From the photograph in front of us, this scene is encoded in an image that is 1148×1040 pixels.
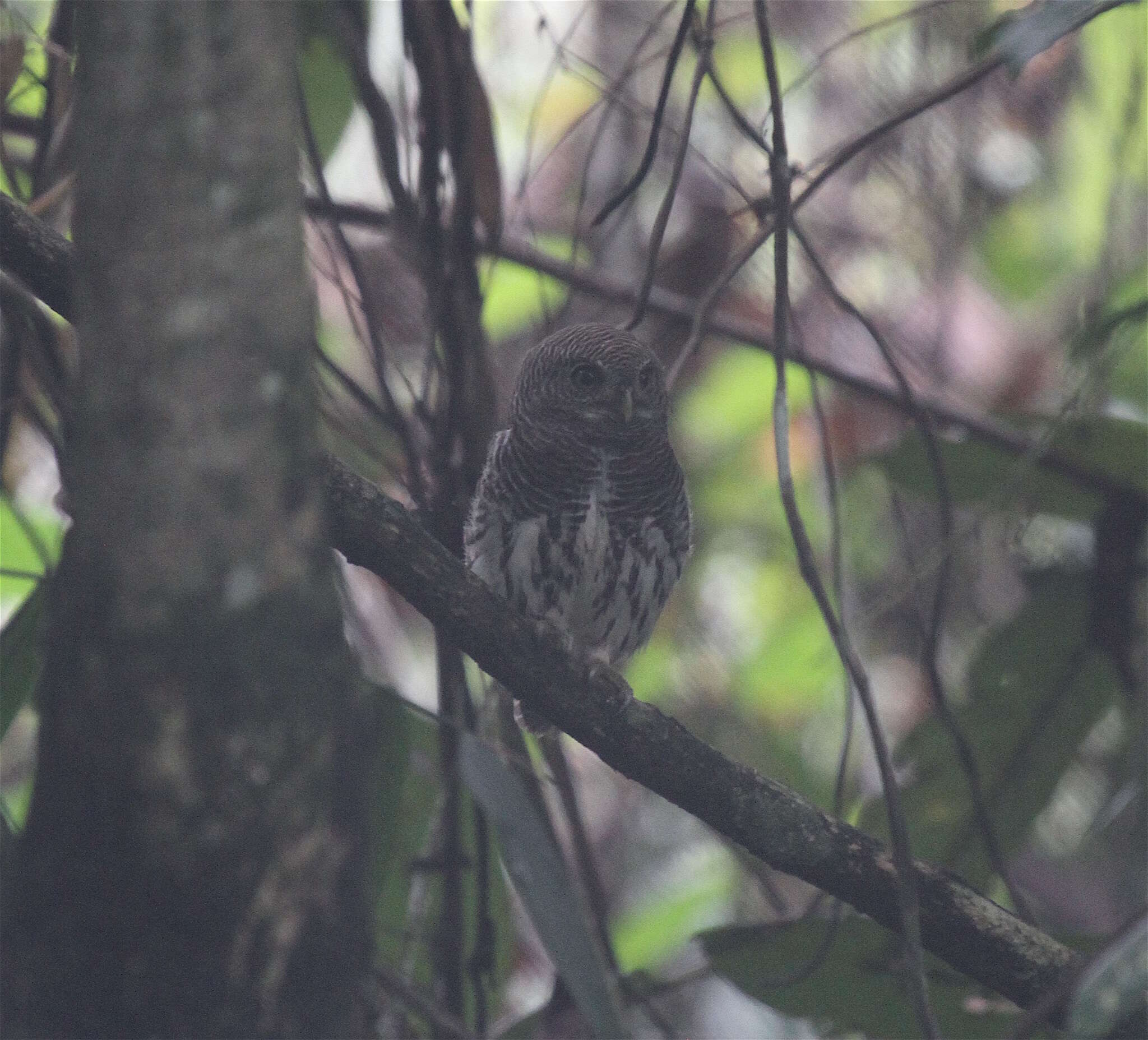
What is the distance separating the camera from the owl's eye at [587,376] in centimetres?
286

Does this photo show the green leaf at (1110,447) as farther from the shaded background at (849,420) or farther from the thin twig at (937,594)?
the thin twig at (937,594)

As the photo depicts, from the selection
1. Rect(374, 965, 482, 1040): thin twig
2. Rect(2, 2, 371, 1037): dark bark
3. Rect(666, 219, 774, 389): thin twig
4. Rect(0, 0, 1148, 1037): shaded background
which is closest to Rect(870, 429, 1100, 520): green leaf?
Rect(0, 0, 1148, 1037): shaded background

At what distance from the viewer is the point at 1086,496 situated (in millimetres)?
3178

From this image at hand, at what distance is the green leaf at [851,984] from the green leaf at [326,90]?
5.96 feet

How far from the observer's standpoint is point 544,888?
4.66ft

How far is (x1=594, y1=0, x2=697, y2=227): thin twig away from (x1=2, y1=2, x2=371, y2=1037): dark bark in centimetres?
111

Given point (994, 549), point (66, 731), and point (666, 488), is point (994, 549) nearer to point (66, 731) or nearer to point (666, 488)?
point (666, 488)

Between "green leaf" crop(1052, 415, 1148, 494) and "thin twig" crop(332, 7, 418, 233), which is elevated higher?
"green leaf" crop(1052, 415, 1148, 494)

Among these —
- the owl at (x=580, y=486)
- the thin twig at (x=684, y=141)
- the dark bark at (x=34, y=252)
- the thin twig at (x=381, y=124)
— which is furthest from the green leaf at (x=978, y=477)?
the dark bark at (x=34, y=252)

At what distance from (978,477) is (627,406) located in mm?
958

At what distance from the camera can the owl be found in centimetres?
282

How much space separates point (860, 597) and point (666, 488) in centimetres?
280

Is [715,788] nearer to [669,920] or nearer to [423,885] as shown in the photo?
[423,885]

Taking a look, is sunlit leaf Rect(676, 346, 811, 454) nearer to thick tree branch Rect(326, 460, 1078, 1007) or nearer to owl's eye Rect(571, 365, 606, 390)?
owl's eye Rect(571, 365, 606, 390)
